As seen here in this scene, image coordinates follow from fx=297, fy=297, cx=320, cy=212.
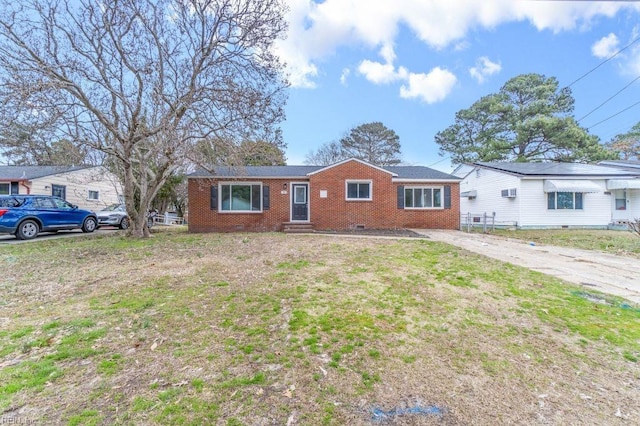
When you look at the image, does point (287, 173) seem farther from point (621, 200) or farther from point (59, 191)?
point (621, 200)

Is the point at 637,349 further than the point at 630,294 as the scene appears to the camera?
No

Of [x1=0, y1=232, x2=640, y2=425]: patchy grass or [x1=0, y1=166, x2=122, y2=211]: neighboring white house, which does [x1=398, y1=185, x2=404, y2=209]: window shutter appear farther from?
[x1=0, y1=166, x2=122, y2=211]: neighboring white house

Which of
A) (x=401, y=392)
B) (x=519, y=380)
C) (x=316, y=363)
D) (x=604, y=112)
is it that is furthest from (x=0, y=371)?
(x=604, y=112)

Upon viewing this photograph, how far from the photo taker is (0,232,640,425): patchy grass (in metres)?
2.10

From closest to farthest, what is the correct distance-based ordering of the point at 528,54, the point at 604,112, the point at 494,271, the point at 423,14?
the point at 494,271 → the point at 423,14 → the point at 528,54 → the point at 604,112

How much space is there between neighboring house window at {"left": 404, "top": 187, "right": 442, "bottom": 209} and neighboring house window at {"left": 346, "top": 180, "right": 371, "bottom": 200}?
196cm

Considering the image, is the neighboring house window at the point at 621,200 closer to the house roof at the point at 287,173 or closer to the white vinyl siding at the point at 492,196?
the white vinyl siding at the point at 492,196

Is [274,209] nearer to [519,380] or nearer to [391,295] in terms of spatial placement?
[391,295]

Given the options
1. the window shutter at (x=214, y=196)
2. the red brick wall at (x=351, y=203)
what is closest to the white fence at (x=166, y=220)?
the window shutter at (x=214, y=196)

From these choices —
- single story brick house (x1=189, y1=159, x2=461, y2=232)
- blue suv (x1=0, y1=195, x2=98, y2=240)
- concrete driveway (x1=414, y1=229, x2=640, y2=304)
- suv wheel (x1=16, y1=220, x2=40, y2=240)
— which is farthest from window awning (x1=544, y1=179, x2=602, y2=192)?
suv wheel (x1=16, y1=220, x2=40, y2=240)

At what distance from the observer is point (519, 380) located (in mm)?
2455

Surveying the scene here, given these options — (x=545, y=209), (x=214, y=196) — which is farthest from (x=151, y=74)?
(x=545, y=209)

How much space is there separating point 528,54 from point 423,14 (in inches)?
402

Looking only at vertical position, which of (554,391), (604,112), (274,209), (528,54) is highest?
(528,54)
